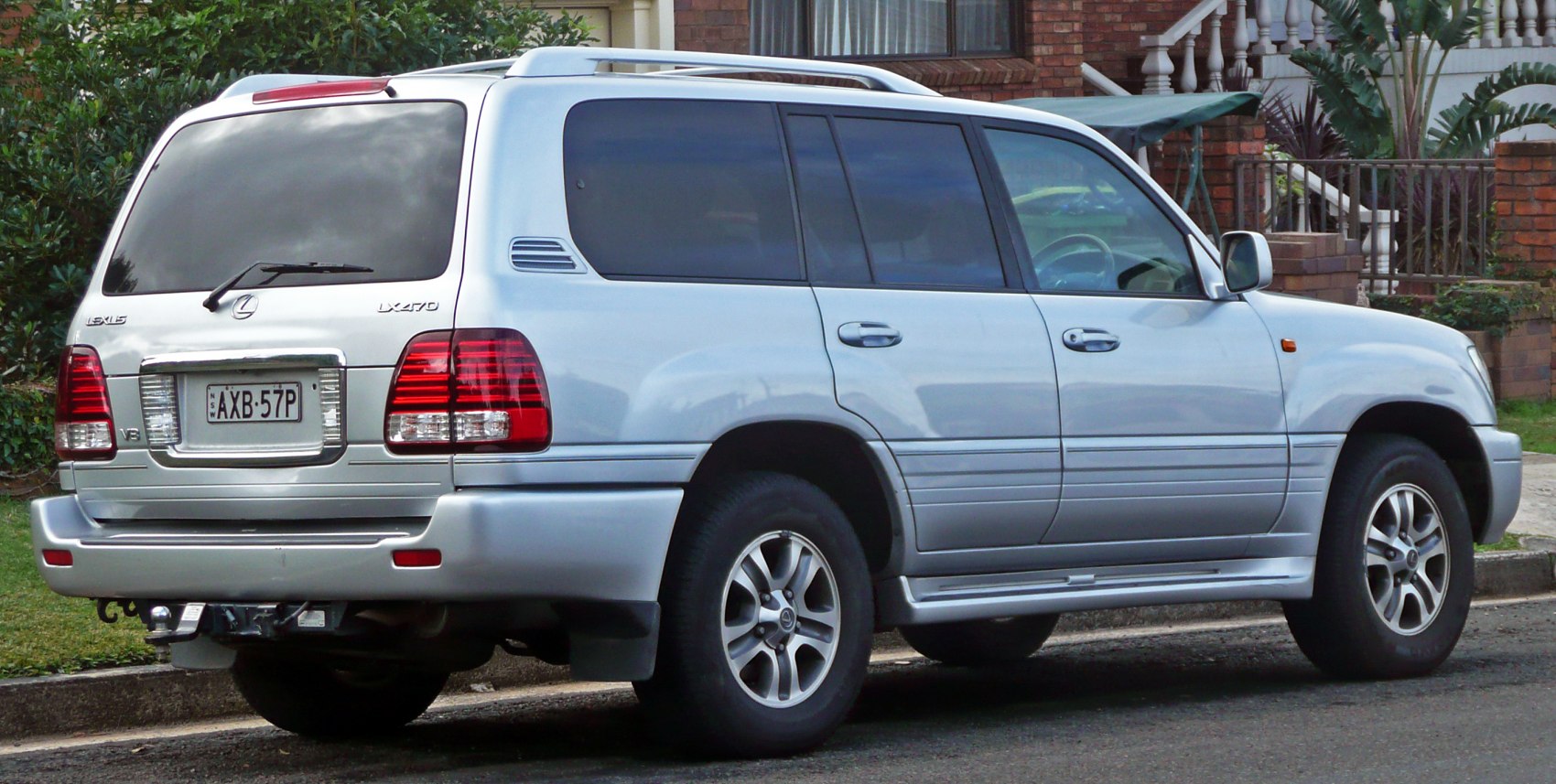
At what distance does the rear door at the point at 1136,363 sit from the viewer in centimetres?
632

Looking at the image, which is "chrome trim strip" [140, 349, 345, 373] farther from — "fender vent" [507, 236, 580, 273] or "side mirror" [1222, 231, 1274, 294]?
"side mirror" [1222, 231, 1274, 294]

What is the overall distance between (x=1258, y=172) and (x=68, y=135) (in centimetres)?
863

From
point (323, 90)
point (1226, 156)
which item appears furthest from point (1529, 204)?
point (323, 90)

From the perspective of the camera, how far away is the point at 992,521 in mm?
6105

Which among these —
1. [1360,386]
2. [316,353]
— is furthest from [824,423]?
[1360,386]

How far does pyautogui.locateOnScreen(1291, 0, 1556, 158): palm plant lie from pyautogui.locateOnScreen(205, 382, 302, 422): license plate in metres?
14.2

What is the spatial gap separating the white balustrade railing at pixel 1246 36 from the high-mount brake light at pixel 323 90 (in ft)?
42.8

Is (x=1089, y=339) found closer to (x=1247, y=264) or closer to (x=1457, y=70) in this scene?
(x=1247, y=264)

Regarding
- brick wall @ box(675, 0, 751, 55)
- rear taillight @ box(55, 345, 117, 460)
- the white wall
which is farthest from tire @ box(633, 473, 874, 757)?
the white wall

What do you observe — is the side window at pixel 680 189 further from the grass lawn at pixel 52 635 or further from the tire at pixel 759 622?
the grass lawn at pixel 52 635

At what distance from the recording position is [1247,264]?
269 inches

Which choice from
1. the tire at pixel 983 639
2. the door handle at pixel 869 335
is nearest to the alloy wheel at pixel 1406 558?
the tire at pixel 983 639

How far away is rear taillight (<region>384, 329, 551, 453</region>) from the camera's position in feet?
16.7

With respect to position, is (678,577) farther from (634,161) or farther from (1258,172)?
(1258,172)
